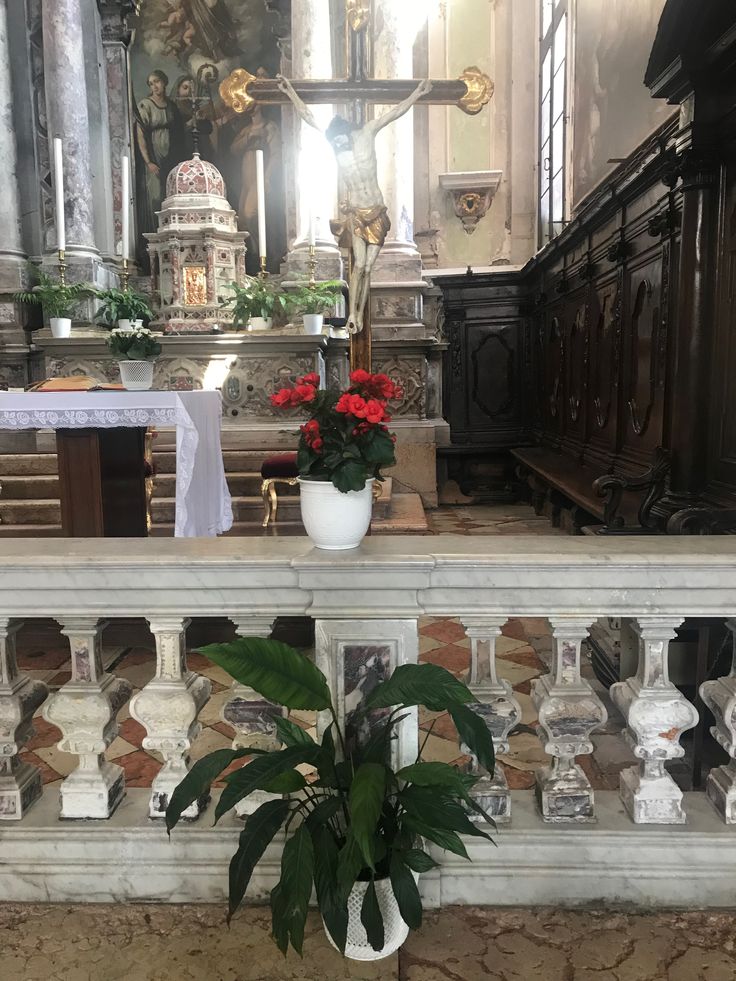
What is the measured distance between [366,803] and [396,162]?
6.87 m

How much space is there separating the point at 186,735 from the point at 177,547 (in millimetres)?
420

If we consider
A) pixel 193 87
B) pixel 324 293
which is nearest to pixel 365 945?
pixel 324 293

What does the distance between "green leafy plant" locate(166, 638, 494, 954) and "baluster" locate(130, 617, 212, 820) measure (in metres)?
0.22

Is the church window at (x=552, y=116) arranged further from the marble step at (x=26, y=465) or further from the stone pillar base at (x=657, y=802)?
the stone pillar base at (x=657, y=802)

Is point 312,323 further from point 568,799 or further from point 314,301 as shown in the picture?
point 568,799

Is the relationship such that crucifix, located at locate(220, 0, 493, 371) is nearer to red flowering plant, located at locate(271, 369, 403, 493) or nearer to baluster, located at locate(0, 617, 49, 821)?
red flowering plant, located at locate(271, 369, 403, 493)

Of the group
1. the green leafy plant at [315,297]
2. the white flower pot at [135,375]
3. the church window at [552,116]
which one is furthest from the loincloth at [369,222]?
the church window at [552,116]

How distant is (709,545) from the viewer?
65.7 inches

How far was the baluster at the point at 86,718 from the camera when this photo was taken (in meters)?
1.69

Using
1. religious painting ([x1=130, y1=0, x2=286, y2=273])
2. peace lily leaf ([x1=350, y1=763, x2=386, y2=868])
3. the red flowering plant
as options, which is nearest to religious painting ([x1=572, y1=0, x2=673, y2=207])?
religious painting ([x1=130, y1=0, x2=286, y2=273])

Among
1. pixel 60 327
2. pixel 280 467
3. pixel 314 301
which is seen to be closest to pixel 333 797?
pixel 280 467

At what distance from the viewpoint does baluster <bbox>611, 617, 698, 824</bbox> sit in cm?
162

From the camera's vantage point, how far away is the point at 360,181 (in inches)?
152

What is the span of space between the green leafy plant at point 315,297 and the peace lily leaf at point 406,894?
5.49 m
